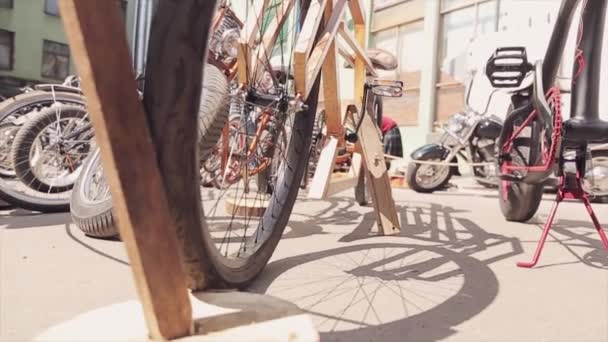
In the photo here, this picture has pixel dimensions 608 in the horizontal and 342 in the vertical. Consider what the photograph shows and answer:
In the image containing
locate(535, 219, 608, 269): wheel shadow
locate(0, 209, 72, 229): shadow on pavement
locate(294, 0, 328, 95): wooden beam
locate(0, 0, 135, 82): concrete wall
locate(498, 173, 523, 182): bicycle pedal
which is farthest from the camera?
locate(0, 0, 135, 82): concrete wall

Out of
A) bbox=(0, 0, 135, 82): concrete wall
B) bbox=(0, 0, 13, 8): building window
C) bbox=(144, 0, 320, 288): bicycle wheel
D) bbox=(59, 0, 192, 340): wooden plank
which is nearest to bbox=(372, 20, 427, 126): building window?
bbox=(144, 0, 320, 288): bicycle wheel

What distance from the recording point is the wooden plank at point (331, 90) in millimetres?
1663

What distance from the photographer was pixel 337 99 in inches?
70.4

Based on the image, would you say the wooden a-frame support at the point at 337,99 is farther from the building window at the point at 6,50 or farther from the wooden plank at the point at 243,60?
the building window at the point at 6,50

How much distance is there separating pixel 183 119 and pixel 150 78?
0.08 metres

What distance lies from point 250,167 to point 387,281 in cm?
118

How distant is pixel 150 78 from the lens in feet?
2.35

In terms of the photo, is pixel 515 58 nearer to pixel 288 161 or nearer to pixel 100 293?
pixel 288 161

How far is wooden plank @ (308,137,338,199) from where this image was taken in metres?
1.68

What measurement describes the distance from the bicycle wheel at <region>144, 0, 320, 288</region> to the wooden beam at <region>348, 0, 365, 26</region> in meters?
0.36

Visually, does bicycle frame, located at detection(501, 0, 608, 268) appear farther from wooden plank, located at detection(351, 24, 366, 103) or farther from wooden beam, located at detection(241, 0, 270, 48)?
wooden beam, located at detection(241, 0, 270, 48)

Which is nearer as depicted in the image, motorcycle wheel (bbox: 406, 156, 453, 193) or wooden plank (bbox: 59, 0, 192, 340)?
wooden plank (bbox: 59, 0, 192, 340)

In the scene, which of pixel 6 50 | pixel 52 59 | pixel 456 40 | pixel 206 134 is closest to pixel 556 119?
pixel 206 134

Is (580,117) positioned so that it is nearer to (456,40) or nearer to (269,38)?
(269,38)
